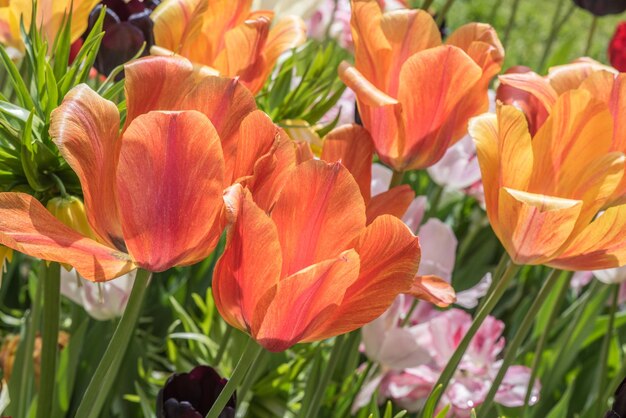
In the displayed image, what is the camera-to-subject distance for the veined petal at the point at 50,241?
0.56 meters

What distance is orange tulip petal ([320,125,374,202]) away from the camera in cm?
71

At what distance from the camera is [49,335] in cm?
75

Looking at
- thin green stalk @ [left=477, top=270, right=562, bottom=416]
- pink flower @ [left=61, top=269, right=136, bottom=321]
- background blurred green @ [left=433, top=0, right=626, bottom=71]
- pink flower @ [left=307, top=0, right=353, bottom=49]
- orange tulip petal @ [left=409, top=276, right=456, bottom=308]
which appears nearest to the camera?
orange tulip petal @ [left=409, top=276, right=456, bottom=308]

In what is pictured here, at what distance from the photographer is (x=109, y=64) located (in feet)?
3.04

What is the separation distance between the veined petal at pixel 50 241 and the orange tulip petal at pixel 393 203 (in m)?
0.17

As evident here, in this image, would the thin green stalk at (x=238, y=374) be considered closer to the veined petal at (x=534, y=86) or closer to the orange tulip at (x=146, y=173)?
the orange tulip at (x=146, y=173)

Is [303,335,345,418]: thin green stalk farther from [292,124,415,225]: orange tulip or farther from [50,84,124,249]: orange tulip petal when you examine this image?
[50,84,124,249]: orange tulip petal

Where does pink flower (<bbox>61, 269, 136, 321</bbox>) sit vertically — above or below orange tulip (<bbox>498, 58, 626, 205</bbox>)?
below

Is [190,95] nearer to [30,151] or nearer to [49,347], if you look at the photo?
[30,151]

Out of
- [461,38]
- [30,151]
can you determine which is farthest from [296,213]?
[461,38]

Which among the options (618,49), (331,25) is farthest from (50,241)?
(331,25)

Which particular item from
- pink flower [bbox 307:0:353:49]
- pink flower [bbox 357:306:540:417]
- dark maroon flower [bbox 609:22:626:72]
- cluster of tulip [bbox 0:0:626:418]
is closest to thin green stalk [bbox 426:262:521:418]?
cluster of tulip [bbox 0:0:626:418]

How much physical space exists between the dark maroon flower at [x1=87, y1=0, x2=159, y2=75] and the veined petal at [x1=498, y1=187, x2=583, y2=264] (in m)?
0.37

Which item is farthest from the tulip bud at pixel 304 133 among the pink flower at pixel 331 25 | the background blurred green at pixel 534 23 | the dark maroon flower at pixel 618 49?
the background blurred green at pixel 534 23
